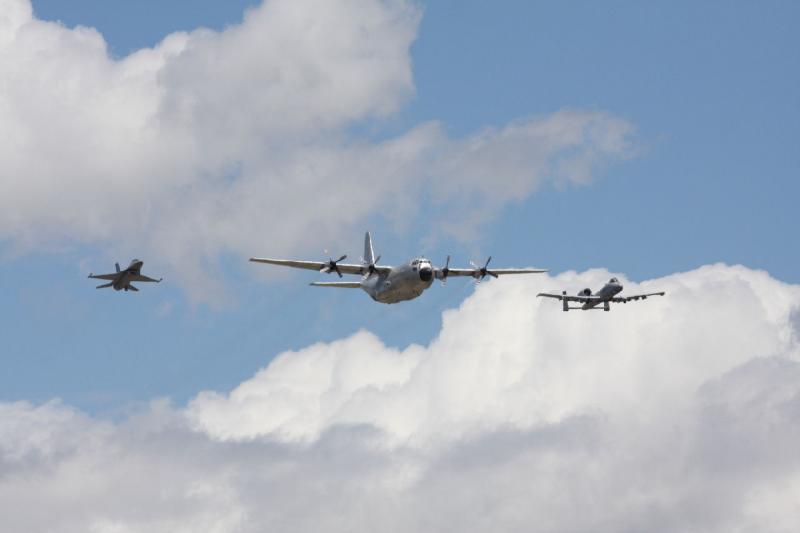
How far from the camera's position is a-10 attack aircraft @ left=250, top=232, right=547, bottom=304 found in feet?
508

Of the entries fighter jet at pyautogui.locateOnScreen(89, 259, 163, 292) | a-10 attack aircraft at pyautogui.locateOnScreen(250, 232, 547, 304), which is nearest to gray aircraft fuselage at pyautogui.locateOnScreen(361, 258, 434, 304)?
a-10 attack aircraft at pyautogui.locateOnScreen(250, 232, 547, 304)

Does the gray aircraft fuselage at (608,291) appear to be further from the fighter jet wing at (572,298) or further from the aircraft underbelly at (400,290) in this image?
the aircraft underbelly at (400,290)

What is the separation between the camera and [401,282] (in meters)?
156

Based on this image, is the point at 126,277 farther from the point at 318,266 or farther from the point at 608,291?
the point at 608,291

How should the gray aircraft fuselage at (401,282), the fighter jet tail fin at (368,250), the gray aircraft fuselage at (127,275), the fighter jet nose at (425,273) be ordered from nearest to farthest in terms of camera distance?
1. the fighter jet nose at (425,273)
2. the gray aircraft fuselage at (401,282)
3. the gray aircraft fuselage at (127,275)
4. the fighter jet tail fin at (368,250)

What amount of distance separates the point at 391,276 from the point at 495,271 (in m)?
19.4

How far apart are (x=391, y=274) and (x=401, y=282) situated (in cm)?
258

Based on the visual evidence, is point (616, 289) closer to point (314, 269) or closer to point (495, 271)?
point (495, 271)

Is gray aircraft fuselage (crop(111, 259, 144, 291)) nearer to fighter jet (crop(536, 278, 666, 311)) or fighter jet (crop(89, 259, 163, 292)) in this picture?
fighter jet (crop(89, 259, 163, 292))

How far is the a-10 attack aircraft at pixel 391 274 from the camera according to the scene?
155 metres

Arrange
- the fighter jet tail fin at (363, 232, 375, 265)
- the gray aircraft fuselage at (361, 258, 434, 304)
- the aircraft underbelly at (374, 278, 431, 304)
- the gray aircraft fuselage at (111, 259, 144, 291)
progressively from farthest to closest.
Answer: the fighter jet tail fin at (363, 232, 375, 265), the gray aircraft fuselage at (111, 259, 144, 291), the aircraft underbelly at (374, 278, 431, 304), the gray aircraft fuselage at (361, 258, 434, 304)

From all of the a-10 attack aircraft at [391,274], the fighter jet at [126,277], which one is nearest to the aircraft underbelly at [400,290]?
the a-10 attack aircraft at [391,274]

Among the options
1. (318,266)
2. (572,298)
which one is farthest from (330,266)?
(572,298)

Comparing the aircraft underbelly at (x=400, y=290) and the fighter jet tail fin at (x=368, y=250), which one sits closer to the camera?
the aircraft underbelly at (x=400, y=290)
